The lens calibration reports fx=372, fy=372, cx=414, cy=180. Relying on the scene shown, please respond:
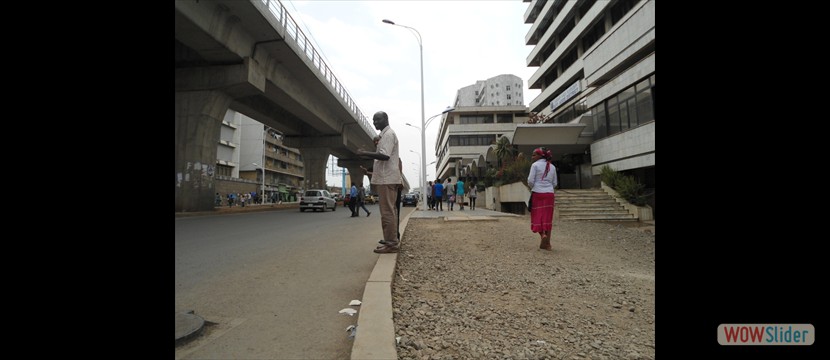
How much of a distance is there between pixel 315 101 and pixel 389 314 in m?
24.4

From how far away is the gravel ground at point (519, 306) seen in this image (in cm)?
215

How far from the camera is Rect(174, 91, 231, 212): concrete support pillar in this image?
16719 mm

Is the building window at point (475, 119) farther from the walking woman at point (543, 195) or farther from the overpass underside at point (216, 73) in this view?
the walking woman at point (543, 195)

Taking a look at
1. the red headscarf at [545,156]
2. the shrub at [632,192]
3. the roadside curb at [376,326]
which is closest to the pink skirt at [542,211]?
the red headscarf at [545,156]

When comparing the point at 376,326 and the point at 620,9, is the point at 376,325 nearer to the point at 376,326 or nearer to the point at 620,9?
the point at 376,326

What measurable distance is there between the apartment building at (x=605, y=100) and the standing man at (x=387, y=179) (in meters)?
14.6

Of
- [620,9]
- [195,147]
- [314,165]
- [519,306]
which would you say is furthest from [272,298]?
[314,165]

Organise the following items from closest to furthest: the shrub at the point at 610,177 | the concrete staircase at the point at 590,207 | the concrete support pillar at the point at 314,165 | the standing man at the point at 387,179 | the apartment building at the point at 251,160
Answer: the standing man at the point at 387,179
the concrete staircase at the point at 590,207
the shrub at the point at 610,177
the concrete support pillar at the point at 314,165
the apartment building at the point at 251,160

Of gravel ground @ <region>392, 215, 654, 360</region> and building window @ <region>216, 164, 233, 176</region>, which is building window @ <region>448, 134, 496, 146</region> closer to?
building window @ <region>216, 164, 233, 176</region>

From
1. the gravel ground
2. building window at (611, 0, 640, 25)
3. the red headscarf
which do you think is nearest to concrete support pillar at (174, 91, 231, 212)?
the gravel ground

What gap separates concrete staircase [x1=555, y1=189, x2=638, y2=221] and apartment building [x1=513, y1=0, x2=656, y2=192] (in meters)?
2.45

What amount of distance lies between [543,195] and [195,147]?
650 inches
